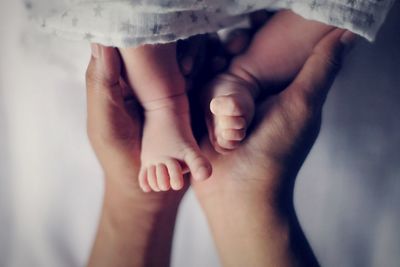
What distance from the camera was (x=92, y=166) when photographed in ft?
1.53

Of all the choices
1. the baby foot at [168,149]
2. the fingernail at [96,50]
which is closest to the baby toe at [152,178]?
the baby foot at [168,149]

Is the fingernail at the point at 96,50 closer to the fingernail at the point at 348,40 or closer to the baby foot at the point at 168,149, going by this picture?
the baby foot at the point at 168,149

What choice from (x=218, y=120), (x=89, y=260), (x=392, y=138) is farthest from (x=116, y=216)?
(x=392, y=138)

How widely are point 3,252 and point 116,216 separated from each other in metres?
0.12

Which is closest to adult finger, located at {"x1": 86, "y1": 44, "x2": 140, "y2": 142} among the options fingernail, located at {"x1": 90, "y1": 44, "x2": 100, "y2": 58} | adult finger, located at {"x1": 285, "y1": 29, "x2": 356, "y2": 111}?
fingernail, located at {"x1": 90, "y1": 44, "x2": 100, "y2": 58}

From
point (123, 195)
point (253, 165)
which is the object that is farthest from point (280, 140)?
point (123, 195)

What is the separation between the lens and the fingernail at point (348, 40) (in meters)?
0.42

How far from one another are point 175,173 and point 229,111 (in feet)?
0.22

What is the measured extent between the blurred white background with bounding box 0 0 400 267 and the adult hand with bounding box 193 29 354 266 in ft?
0.04

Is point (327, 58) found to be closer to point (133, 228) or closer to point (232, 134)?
point (232, 134)

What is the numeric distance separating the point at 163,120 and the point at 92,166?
103mm

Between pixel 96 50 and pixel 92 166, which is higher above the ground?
pixel 96 50

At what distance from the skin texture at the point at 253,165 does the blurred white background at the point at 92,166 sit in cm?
1

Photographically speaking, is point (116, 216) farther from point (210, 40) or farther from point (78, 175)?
point (210, 40)
